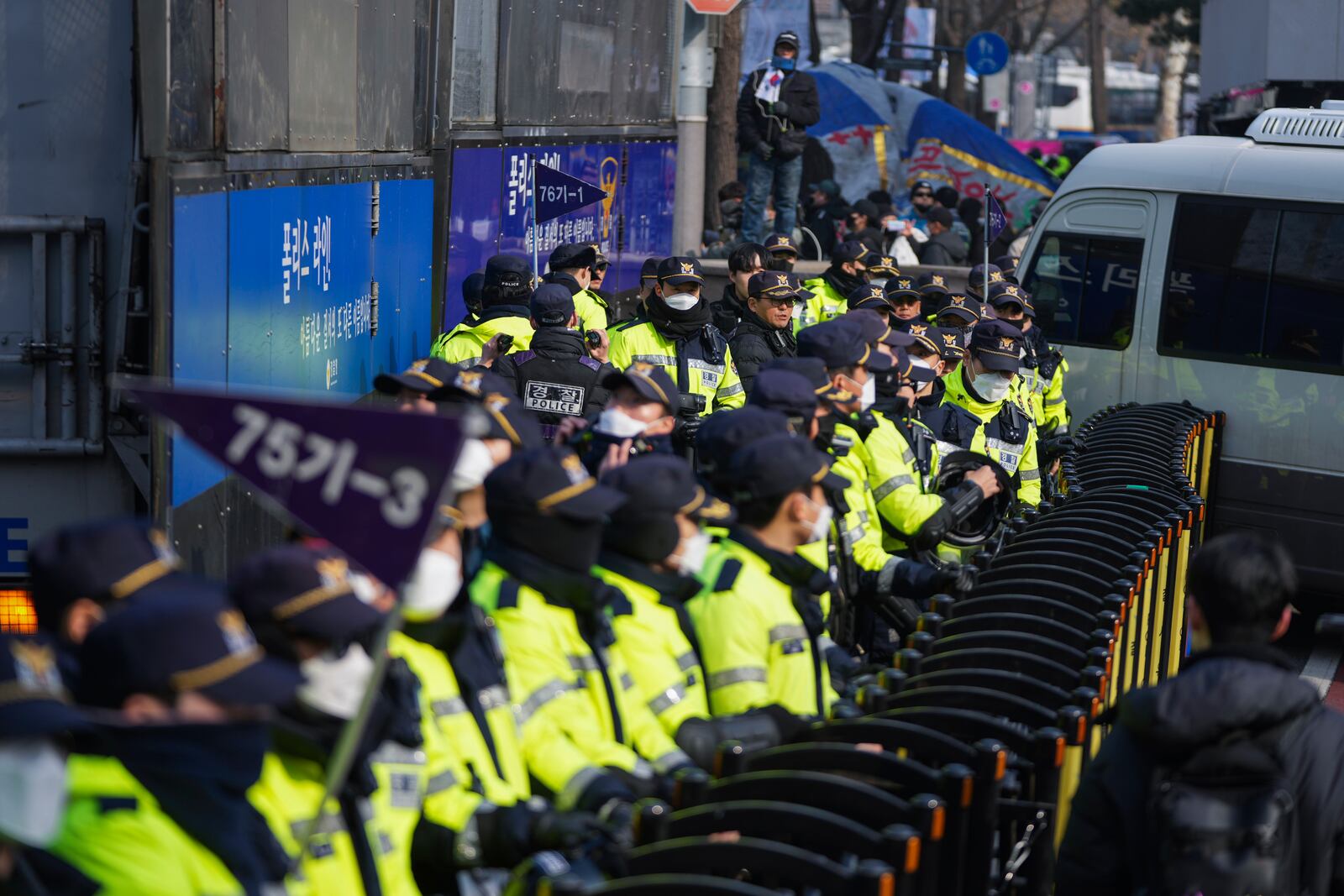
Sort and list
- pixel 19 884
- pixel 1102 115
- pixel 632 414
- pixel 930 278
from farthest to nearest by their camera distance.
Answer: pixel 1102 115 → pixel 930 278 → pixel 632 414 → pixel 19 884

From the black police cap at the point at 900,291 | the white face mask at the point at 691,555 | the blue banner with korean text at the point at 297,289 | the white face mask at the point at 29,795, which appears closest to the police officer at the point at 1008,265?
the black police cap at the point at 900,291

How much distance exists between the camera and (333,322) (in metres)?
9.27

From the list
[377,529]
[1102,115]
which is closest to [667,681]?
[377,529]

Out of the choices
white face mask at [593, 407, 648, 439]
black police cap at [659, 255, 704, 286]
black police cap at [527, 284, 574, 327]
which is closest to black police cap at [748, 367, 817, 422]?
white face mask at [593, 407, 648, 439]

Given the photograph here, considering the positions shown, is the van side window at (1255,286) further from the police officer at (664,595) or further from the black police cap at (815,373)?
the police officer at (664,595)

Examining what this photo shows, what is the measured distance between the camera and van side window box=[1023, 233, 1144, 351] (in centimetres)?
1288

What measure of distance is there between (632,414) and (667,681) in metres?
1.96

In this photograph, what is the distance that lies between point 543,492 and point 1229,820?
178cm

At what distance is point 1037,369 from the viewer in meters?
12.1

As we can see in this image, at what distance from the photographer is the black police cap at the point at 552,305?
9.33 metres

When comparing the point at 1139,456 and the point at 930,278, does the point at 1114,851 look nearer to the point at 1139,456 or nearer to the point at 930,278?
the point at 1139,456

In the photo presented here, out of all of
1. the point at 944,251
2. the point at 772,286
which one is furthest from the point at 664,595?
the point at 944,251

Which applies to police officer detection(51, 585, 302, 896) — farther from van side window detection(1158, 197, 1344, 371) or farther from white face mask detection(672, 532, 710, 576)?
van side window detection(1158, 197, 1344, 371)

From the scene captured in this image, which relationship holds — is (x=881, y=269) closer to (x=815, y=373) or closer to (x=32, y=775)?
(x=815, y=373)
